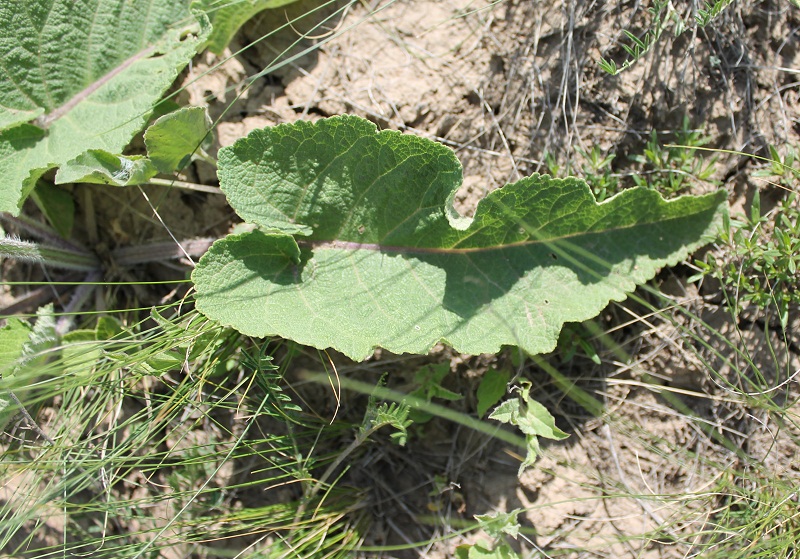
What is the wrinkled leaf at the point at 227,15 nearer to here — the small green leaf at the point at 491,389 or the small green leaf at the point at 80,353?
the small green leaf at the point at 80,353

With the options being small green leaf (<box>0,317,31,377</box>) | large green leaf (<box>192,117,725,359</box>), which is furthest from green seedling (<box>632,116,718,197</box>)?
small green leaf (<box>0,317,31,377</box>)

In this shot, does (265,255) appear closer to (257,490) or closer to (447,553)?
(257,490)

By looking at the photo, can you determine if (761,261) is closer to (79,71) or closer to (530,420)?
(530,420)

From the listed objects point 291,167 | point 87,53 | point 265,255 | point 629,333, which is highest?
point 87,53

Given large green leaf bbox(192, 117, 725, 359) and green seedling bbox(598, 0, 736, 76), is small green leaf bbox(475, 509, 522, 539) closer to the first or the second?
large green leaf bbox(192, 117, 725, 359)

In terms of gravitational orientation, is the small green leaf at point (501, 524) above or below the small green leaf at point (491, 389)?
below

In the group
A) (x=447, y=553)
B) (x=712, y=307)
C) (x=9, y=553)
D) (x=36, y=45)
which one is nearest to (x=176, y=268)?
(x=36, y=45)

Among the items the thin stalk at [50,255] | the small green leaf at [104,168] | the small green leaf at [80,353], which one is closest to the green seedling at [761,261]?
the small green leaf at [104,168]
